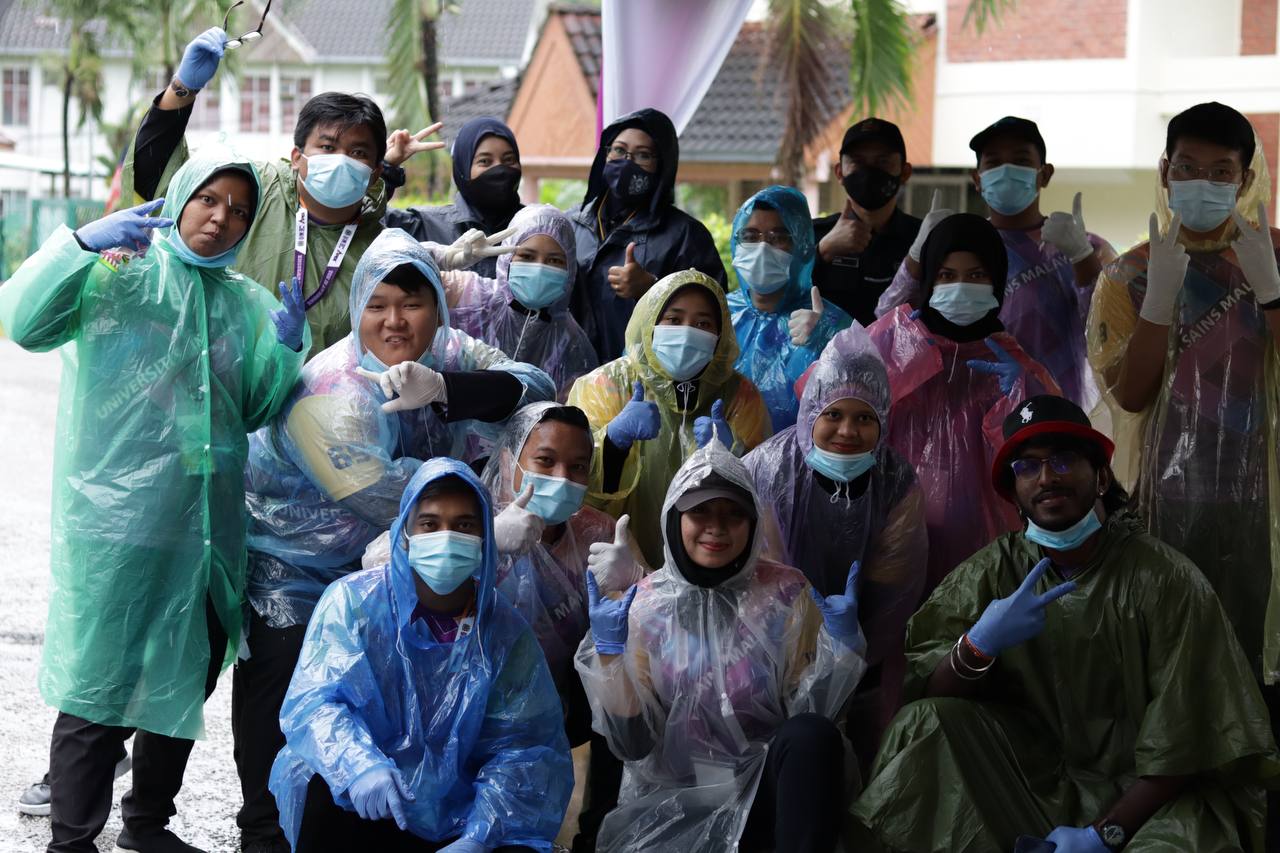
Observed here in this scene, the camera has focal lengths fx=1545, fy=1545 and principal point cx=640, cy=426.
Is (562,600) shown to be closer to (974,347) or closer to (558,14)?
(974,347)

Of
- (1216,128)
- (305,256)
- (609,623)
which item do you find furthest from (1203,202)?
(305,256)

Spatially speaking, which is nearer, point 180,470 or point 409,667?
point 409,667

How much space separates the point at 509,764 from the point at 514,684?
18 centimetres

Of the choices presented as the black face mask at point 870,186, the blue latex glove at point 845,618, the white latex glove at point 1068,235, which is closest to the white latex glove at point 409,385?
the blue latex glove at point 845,618

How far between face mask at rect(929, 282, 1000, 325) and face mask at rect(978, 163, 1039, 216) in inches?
25.2

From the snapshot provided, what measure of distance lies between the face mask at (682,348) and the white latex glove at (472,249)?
60cm

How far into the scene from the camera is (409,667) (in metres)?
3.38

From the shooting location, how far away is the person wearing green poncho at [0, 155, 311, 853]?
3.67 meters

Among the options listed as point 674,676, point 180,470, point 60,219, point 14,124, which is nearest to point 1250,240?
point 674,676

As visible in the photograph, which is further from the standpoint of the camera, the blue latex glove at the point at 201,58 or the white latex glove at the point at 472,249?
the white latex glove at the point at 472,249

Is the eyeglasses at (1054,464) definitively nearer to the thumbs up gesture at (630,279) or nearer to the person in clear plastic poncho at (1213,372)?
the person in clear plastic poncho at (1213,372)

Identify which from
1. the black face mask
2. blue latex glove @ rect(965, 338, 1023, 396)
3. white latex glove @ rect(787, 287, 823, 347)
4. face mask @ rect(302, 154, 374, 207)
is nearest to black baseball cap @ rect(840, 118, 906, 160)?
the black face mask

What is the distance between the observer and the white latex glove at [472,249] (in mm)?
4469

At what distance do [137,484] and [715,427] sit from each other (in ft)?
4.65
